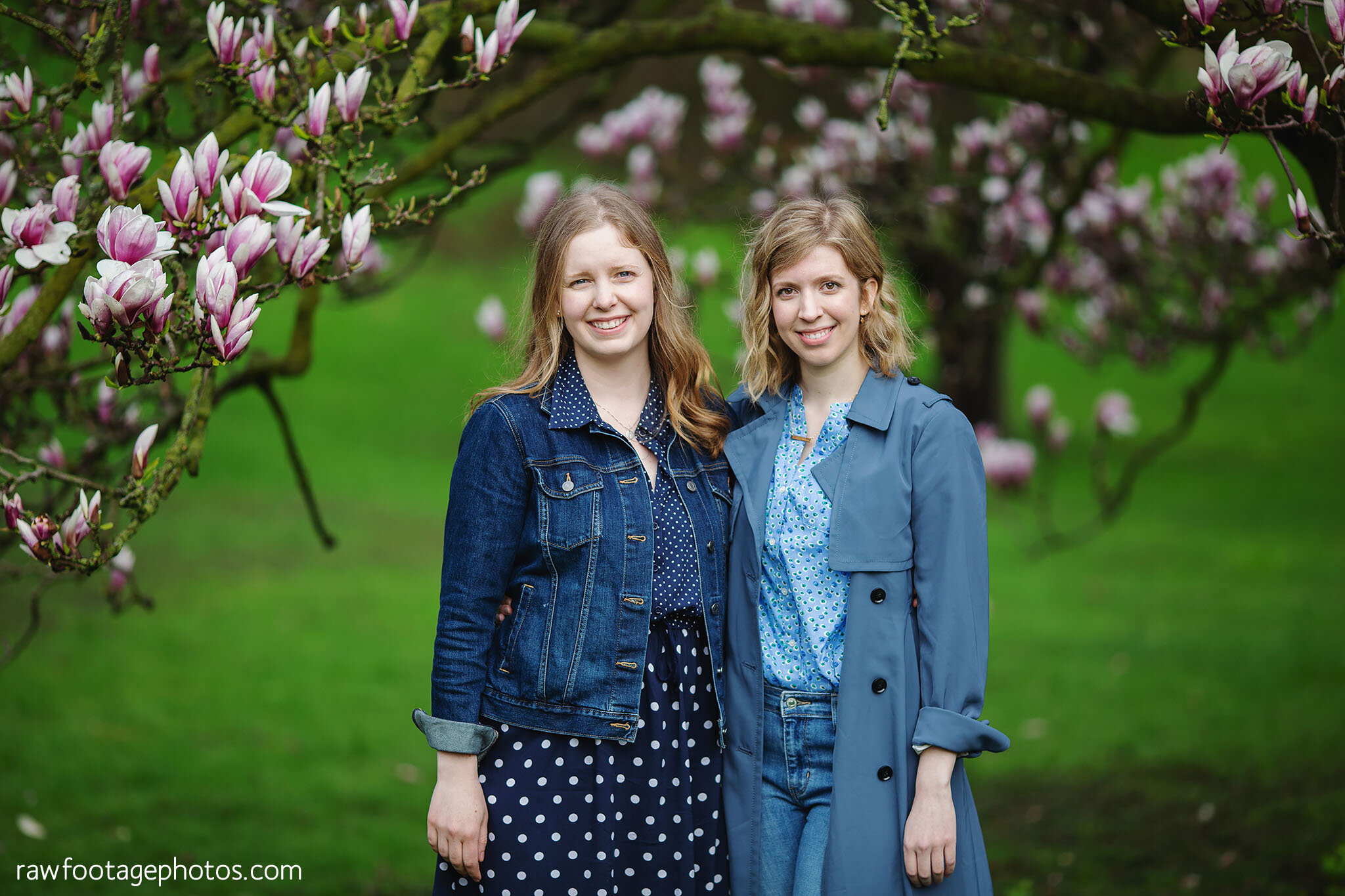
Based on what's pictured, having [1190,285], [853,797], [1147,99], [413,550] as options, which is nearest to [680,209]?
[1190,285]

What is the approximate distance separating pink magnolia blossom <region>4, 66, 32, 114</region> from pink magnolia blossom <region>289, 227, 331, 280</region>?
63cm

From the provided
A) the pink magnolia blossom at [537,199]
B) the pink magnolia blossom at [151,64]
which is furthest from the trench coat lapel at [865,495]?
the pink magnolia blossom at [537,199]

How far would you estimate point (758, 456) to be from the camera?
231 cm

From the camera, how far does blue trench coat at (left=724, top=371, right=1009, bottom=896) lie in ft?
6.82

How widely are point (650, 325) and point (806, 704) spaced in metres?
0.81

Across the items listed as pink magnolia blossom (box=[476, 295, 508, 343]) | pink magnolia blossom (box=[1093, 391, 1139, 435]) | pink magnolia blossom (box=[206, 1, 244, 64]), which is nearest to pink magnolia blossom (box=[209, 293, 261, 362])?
pink magnolia blossom (box=[206, 1, 244, 64])

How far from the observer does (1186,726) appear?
5496 millimetres

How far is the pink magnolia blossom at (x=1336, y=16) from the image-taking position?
180 cm

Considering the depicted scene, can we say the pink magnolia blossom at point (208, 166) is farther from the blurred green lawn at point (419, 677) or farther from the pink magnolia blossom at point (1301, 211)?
the pink magnolia blossom at point (1301, 211)

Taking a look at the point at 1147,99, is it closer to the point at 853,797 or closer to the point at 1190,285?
the point at 853,797

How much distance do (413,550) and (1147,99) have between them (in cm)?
706

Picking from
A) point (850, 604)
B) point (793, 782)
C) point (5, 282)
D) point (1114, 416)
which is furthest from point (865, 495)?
point (1114, 416)

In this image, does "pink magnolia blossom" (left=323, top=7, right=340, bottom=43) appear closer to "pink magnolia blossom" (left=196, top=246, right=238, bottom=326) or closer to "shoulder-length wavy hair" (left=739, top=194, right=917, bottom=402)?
"pink magnolia blossom" (left=196, top=246, right=238, bottom=326)

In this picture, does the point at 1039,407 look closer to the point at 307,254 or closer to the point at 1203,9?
the point at 1203,9
